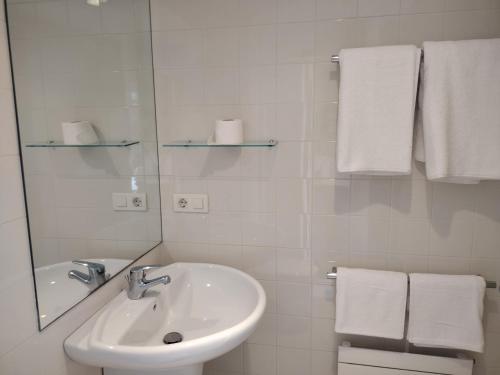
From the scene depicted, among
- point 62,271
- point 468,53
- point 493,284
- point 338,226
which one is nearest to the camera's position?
point 62,271

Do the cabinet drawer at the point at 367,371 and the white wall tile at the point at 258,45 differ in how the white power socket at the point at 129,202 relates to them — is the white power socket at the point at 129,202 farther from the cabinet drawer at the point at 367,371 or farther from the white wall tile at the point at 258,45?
the cabinet drawer at the point at 367,371

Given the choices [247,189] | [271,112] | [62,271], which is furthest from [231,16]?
[62,271]

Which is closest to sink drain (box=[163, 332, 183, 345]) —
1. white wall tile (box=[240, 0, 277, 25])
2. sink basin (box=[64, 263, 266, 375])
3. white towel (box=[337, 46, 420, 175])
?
sink basin (box=[64, 263, 266, 375])

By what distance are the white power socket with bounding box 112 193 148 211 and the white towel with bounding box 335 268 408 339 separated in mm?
904

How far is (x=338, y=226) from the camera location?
1652mm

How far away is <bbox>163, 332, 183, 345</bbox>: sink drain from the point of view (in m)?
1.43

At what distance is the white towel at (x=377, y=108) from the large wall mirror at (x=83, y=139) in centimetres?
85

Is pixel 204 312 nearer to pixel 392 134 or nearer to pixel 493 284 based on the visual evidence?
pixel 392 134

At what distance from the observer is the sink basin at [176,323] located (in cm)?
111

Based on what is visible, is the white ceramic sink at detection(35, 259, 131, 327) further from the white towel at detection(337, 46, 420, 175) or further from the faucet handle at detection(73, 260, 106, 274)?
the white towel at detection(337, 46, 420, 175)

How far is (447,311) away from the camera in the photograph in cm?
155

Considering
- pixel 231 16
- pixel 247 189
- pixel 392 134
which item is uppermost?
pixel 231 16

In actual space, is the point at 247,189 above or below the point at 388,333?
above

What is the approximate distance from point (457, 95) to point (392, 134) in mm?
259
